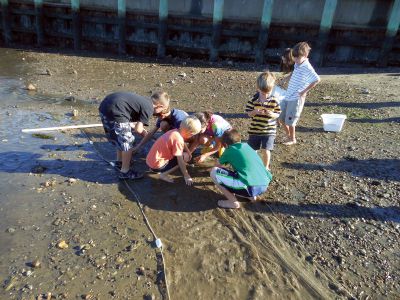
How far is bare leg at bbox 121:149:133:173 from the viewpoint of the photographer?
5375 mm

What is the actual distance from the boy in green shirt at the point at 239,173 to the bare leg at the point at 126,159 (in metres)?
1.37

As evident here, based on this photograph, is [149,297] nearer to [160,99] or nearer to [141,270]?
[141,270]

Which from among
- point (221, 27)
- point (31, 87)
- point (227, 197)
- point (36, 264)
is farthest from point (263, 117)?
point (221, 27)

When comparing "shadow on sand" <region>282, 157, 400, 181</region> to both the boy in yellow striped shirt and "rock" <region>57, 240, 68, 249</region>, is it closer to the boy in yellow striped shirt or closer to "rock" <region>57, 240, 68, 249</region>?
the boy in yellow striped shirt

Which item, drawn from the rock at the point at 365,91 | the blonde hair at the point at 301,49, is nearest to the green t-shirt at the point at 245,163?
the blonde hair at the point at 301,49

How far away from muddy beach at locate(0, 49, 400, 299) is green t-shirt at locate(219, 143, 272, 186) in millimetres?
476

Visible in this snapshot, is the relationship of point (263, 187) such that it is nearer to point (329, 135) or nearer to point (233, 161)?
point (233, 161)

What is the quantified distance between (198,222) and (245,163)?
956 millimetres

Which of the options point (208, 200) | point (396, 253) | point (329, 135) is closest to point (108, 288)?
point (208, 200)

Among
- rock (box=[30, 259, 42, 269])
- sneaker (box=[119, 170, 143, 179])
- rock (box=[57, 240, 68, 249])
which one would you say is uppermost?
sneaker (box=[119, 170, 143, 179])

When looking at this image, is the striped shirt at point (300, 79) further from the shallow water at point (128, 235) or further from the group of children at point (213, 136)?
the shallow water at point (128, 235)

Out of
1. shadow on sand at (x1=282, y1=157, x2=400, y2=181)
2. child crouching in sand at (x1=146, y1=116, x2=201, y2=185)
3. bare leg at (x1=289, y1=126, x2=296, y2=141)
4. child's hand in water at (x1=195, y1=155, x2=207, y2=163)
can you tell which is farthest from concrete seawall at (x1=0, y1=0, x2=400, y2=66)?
child crouching in sand at (x1=146, y1=116, x2=201, y2=185)

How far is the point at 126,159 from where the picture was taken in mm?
5449

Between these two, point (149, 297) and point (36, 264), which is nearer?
point (149, 297)
